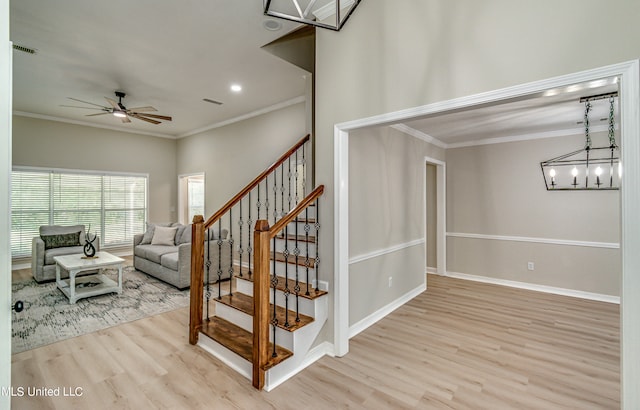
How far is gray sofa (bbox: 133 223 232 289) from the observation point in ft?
14.8

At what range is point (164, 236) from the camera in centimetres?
561

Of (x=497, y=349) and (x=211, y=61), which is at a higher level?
(x=211, y=61)

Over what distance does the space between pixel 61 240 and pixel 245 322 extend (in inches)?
188

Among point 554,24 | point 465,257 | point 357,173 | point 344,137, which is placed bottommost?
point 465,257

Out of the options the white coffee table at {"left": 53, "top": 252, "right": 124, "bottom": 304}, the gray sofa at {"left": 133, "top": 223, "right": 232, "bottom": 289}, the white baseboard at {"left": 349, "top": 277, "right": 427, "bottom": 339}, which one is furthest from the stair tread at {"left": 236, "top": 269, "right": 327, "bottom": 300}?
the white coffee table at {"left": 53, "top": 252, "right": 124, "bottom": 304}

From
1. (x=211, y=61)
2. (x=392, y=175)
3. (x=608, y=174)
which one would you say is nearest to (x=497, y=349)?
(x=392, y=175)

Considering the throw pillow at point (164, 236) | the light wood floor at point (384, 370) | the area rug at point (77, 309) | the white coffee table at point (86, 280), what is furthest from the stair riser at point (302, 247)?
the throw pillow at point (164, 236)

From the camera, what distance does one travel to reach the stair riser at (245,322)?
8.04 feet

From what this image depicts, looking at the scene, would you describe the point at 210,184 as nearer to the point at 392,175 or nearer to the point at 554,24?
the point at 392,175

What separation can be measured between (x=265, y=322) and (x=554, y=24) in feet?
8.67

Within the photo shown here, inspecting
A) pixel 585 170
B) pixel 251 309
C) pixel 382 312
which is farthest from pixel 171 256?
pixel 585 170

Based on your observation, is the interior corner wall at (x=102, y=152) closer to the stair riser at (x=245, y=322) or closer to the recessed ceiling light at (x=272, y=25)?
the stair riser at (x=245, y=322)

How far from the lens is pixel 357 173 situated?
127 inches

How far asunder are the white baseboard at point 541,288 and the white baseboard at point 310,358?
3835 millimetres
